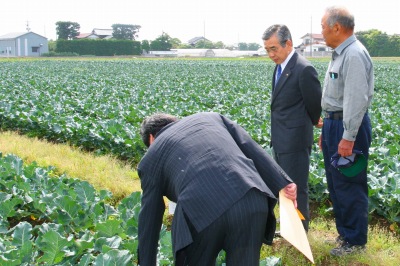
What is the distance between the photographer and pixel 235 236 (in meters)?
2.46

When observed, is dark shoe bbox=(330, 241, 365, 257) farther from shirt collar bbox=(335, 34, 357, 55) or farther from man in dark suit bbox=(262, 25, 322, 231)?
shirt collar bbox=(335, 34, 357, 55)

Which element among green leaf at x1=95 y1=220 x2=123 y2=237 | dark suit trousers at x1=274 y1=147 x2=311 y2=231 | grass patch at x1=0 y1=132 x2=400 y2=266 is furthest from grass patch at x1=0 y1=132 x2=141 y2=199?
green leaf at x1=95 y1=220 x2=123 y2=237

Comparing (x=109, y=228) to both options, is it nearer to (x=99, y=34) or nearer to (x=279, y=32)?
(x=279, y=32)

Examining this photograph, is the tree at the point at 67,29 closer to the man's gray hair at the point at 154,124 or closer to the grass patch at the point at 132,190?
the grass patch at the point at 132,190

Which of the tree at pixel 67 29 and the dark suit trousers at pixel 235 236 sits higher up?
the tree at pixel 67 29

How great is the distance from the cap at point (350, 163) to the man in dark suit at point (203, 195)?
1400 millimetres

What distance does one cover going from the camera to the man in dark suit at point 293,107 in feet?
13.8

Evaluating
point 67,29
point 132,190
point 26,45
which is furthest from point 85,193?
point 67,29

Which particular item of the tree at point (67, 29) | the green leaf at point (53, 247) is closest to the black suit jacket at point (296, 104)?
the green leaf at point (53, 247)

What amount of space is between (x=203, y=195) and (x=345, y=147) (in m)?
1.75

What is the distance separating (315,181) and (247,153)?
3.16m

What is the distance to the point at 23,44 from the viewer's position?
80.4 meters

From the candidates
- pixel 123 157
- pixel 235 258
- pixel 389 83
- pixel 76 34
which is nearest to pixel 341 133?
pixel 235 258

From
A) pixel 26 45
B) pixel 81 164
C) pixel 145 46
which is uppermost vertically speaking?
pixel 26 45
